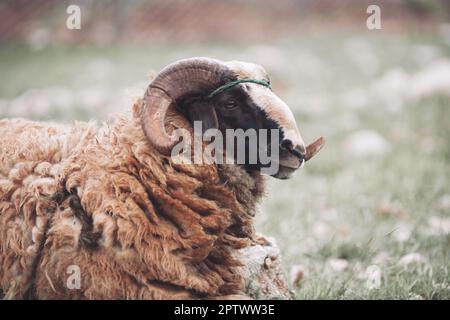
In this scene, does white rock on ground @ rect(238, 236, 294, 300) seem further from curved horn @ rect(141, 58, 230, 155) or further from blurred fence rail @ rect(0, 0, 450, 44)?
blurred fence rail @ rect(0, 0, 450, 44)

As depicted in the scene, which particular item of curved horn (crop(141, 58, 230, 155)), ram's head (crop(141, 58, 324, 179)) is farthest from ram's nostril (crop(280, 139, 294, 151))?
curved horn (crop(141, 58, 230, 155))

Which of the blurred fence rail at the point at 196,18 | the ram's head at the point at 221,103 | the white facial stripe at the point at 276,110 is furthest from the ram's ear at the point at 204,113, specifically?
the blurred fence rail at the point at 196,18

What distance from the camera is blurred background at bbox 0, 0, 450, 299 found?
408 cm

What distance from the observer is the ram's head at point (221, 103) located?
103 inches

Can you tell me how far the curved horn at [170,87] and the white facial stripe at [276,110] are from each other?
0.67 feet

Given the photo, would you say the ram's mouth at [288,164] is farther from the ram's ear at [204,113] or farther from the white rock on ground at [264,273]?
the white rock on ground at [264,273]

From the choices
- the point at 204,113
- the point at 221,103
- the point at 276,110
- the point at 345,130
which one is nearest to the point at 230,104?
the point at 221,103

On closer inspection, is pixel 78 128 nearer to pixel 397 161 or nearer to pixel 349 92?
pixel 397 161

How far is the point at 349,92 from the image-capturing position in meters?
10.7

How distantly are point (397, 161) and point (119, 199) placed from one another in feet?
17.1

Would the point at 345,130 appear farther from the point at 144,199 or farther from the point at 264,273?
the point at 144,199

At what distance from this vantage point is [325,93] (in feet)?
34.8

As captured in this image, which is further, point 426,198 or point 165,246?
point 426,198

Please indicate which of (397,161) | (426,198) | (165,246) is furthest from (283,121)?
(397,161)
